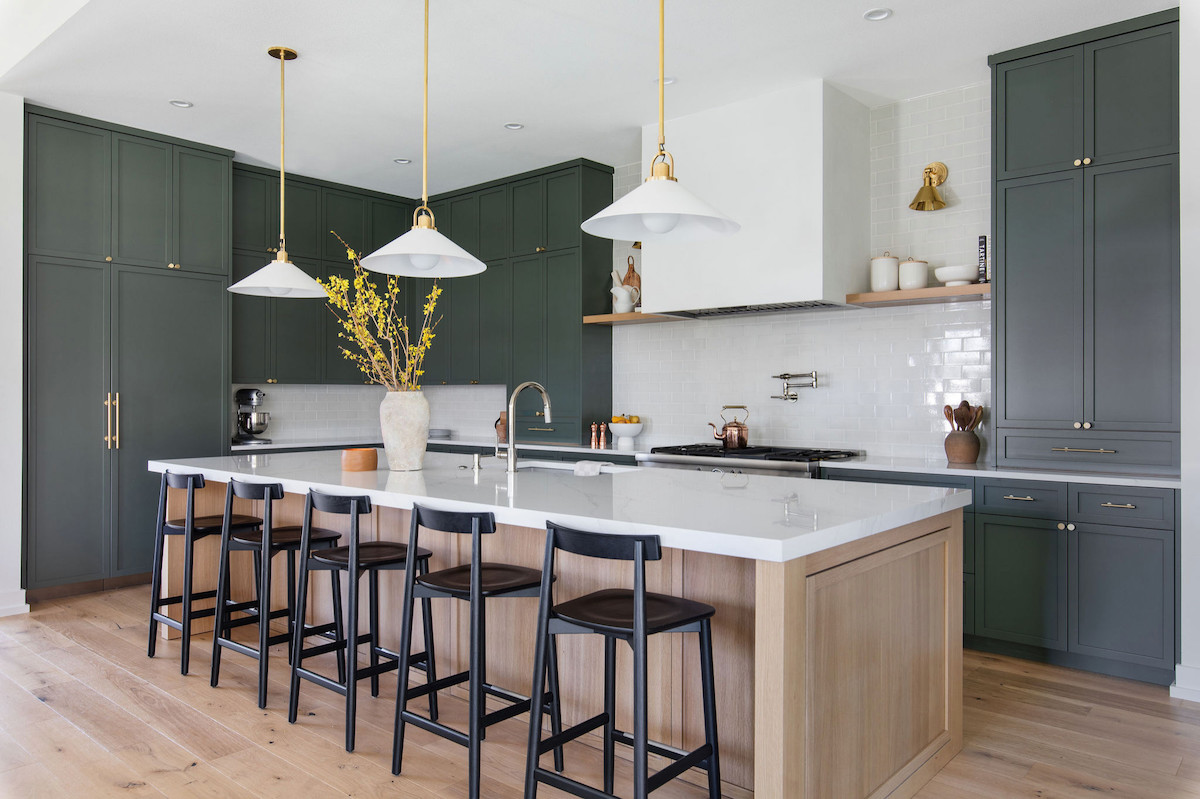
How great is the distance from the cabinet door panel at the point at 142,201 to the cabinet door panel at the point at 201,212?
0.08 m

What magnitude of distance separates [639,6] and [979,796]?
11.4 ft

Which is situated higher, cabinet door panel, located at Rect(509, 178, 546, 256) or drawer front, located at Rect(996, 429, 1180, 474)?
cabinet door panel, located at Rect(509, 178, 546, 256)

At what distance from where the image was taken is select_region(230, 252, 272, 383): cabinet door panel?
20.7ft

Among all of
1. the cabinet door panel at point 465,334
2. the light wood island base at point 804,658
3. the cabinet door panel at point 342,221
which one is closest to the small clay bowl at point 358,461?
the light wood island base at point 804,658

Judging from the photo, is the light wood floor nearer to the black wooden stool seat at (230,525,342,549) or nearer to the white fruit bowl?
the black wooden stool seat at (230,525,342,549)

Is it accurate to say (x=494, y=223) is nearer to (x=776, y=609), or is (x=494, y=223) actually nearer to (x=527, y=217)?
(x=527, y=217)

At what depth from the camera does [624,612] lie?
7.59ft

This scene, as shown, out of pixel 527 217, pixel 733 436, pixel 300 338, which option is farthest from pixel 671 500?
pixel 300 338

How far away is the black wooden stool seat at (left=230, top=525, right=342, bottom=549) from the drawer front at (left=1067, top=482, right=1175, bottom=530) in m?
3.42

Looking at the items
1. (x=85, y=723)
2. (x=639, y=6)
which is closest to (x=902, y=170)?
(x=639, y=6)

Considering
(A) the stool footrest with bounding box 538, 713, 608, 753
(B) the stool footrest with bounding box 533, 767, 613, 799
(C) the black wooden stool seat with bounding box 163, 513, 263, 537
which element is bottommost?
(B) the stool footrest with bounding box 533, 767, 613, 799

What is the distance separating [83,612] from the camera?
4.89 metres

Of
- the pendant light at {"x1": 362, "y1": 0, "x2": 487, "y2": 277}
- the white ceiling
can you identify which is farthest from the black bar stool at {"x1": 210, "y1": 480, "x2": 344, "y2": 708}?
the white ceiling

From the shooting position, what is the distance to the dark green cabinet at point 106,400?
5.09m
